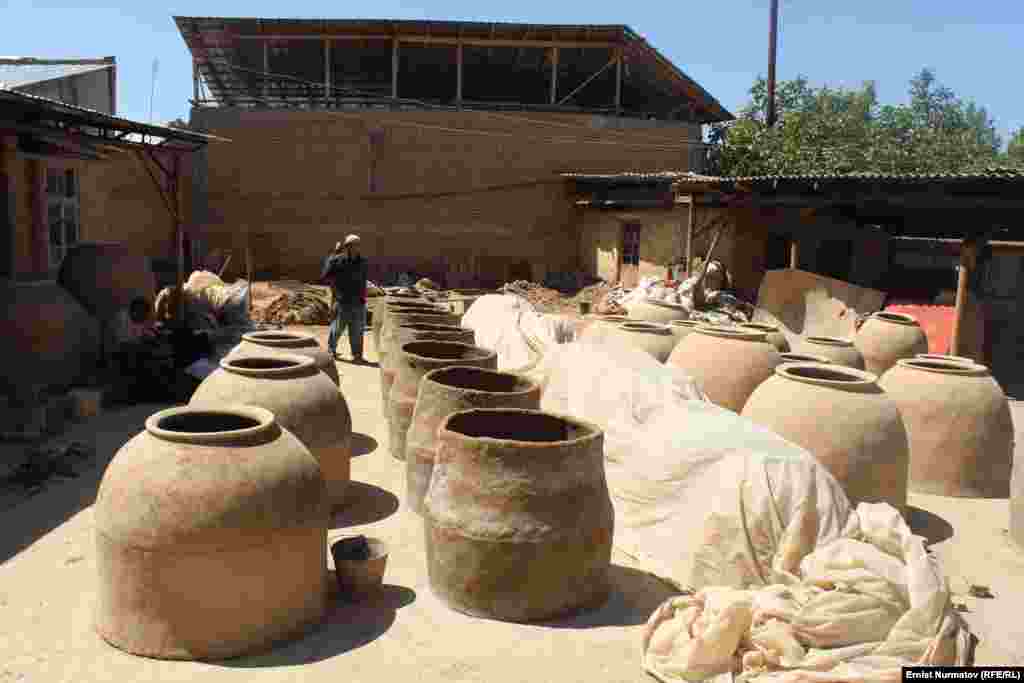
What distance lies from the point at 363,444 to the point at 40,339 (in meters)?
3.96

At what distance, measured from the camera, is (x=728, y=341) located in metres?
7.80

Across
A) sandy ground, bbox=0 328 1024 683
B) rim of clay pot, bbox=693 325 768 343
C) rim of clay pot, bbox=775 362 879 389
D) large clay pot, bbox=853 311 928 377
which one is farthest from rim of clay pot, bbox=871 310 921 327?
sandy ground, bbox=0 328 1024 683

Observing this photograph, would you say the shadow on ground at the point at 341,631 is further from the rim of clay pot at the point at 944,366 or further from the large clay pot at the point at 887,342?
the large clay pot at the point at 887,342

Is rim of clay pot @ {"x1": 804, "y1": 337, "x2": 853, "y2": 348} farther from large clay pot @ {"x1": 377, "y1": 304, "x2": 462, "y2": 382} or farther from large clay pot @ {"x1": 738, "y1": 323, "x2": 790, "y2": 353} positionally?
large clay pot @ {"x1": 377, "y1": 304, "x2": 462, "y2": 382}

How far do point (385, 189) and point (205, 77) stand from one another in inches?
283

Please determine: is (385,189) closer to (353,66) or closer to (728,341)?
(353,66)

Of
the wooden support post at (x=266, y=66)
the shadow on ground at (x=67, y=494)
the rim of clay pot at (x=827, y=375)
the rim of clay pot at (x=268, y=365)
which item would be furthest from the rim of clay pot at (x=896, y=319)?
the wooden support post at (x=266, y=66)

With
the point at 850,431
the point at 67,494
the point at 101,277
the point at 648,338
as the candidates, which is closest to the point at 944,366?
the point at 850,431

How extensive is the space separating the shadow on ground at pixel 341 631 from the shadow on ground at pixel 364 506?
990mm

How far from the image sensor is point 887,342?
10.4 m

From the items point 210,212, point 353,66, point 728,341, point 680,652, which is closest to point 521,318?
point 728,341

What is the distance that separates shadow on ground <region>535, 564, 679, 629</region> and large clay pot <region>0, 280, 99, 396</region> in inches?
264

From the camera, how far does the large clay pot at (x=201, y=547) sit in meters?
3.62

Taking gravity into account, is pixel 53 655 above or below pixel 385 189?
below
